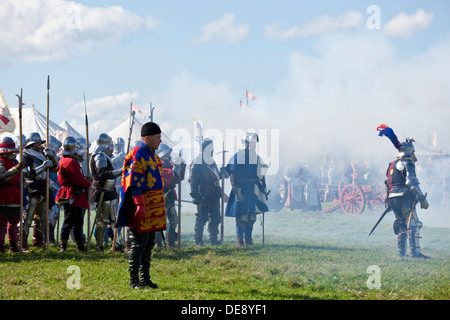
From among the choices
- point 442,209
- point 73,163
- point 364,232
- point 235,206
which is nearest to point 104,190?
point 73,163

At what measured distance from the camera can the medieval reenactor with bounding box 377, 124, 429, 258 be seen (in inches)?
398

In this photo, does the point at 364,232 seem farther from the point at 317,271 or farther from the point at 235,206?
the point at 317,271

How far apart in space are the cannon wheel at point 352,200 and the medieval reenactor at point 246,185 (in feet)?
32.9

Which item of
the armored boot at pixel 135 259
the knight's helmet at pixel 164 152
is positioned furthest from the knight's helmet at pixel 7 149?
the armored boot at pixel 135 259

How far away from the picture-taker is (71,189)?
30.6 feet

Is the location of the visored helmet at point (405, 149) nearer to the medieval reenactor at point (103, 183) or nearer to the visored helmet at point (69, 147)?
the medieval reenactor at point (103, 183)

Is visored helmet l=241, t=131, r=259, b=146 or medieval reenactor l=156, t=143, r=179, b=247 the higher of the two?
visored helmet l=241, t=131, r=259, b=146

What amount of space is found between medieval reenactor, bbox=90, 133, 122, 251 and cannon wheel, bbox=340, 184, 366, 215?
13188mm

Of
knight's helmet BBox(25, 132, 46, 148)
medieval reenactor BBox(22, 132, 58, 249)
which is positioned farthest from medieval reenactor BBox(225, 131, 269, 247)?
knight's helmet BBox(25, 132, 46, 148)

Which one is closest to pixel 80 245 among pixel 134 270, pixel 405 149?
pixel 134 270

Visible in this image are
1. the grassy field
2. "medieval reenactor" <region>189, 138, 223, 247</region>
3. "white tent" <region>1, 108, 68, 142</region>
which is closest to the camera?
the grassy field

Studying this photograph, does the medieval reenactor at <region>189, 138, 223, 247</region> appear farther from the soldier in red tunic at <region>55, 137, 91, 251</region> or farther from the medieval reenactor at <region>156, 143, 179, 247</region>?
the soldier in red tunic at <region>55, 137, 91, 251</region>

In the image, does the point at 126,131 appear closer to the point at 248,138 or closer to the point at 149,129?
the point at 248,138

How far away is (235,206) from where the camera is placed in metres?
11.7
